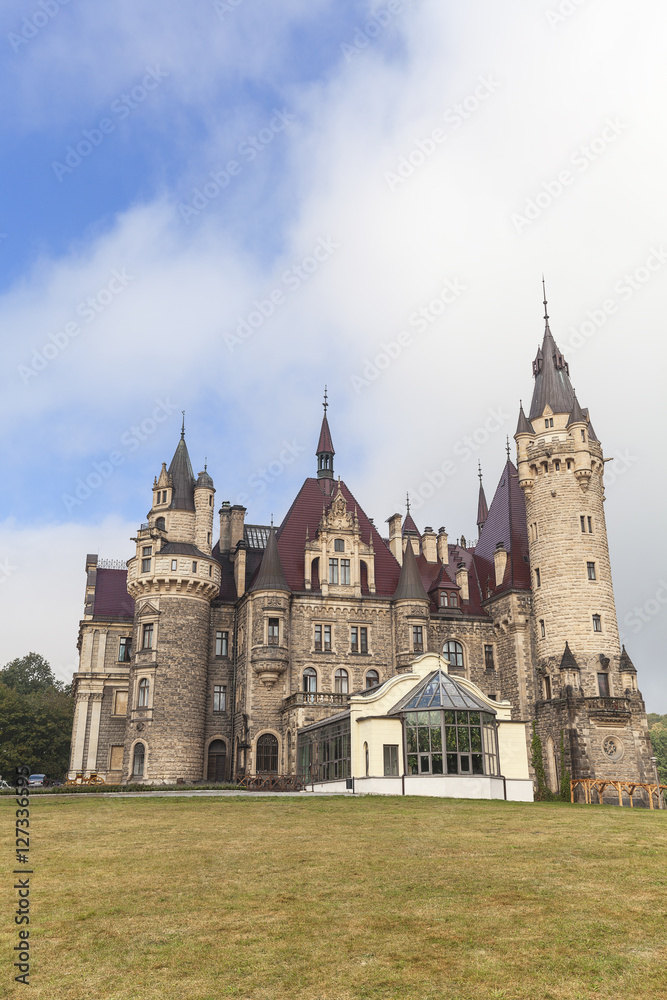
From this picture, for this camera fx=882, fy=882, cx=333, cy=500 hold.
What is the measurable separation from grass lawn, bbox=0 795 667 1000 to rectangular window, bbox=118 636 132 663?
114ft

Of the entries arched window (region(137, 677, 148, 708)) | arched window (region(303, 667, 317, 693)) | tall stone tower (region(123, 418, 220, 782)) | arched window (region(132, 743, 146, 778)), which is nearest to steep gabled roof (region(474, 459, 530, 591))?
arched window (region(303, 667, 317, 693))

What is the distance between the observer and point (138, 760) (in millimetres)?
47844

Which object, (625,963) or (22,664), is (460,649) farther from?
(22,664)

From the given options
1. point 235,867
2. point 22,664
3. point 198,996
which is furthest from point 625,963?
point 22,664

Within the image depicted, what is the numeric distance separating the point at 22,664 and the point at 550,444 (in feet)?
227

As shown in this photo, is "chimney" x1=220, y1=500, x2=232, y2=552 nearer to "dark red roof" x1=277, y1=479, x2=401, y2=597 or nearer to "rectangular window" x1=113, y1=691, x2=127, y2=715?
"dark red roof" x1=277, y1=479, x2=401, y2=597

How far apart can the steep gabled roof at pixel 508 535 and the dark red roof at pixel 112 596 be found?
23.3 meters

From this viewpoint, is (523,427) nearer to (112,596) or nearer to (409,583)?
(409,583)

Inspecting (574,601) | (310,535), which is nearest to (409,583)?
(310,535)

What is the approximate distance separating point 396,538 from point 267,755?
54.0 feet

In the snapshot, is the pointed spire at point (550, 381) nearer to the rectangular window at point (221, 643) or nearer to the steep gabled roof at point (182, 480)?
the steep gabled roof at point (182, 480)

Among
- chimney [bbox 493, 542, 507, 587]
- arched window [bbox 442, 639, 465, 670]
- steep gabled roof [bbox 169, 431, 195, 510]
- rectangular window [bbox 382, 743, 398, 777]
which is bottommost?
rectangular window [bbox 382, 743, 398, 777]

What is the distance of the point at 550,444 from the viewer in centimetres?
5238

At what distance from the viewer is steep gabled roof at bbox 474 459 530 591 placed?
178ft
